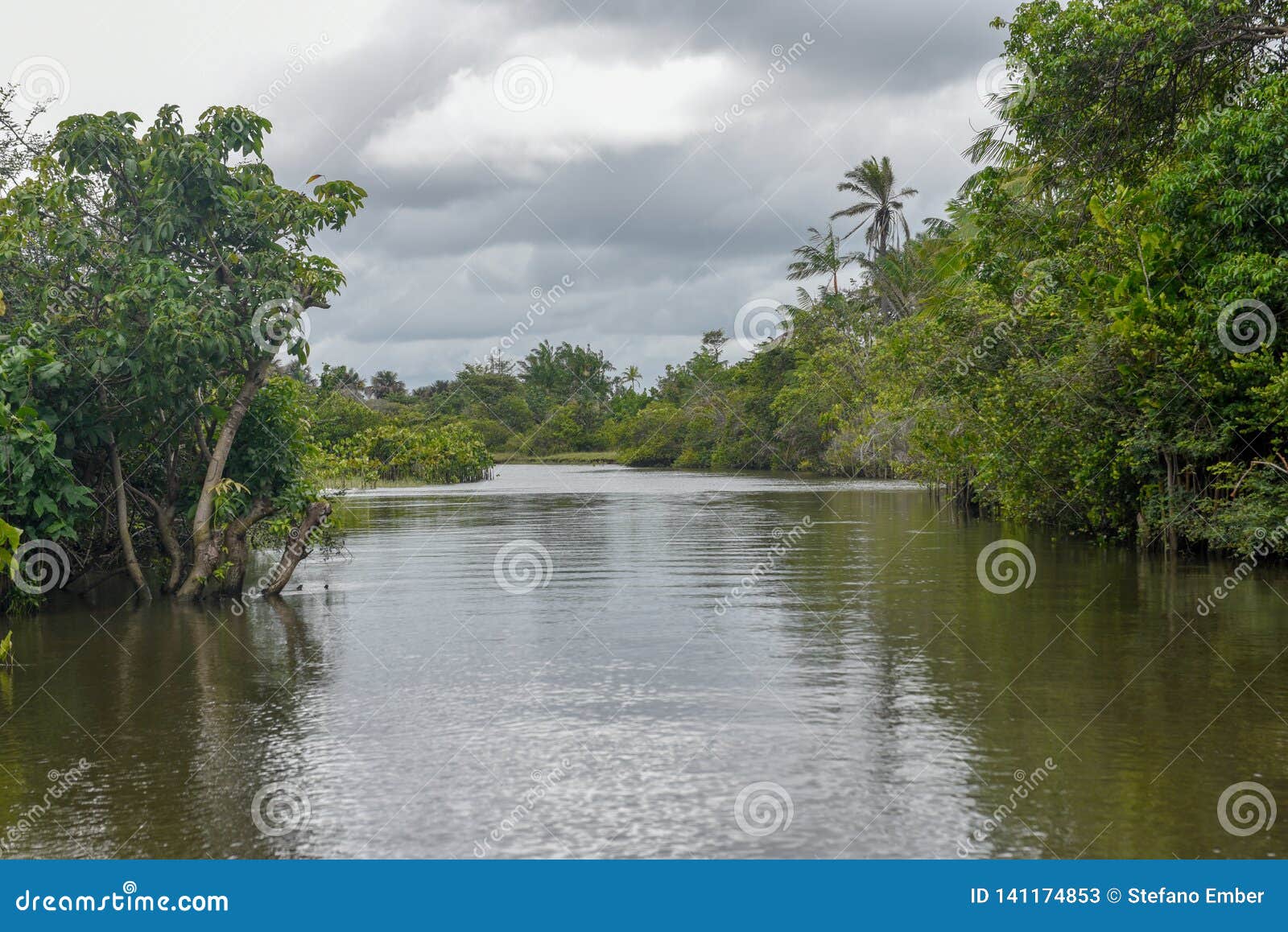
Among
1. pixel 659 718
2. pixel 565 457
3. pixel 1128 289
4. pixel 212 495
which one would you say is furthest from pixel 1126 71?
pixel 565 457

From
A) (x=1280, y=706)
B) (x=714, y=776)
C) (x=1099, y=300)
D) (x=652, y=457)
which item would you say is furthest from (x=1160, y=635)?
(x=652, y=457)

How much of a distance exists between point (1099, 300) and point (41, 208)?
15.3m

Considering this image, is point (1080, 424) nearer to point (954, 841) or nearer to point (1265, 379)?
point (1265, 379)

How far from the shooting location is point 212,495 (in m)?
14.2

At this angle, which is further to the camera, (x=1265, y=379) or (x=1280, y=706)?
(x=1265, y=379)

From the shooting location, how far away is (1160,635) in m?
11.1

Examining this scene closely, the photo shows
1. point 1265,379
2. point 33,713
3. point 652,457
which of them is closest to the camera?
point 33,713

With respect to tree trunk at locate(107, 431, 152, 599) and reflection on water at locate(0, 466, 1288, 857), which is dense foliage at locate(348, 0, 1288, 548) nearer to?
reflection on water at locate(0, 466, 1288, 857)

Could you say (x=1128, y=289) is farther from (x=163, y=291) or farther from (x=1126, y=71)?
(x=163, y=291)

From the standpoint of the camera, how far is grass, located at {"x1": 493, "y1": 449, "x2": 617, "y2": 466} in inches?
4028

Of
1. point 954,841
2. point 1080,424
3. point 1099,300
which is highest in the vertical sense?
point 1099,300

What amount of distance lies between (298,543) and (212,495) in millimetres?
1282

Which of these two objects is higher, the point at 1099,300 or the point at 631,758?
the point at 1099,300

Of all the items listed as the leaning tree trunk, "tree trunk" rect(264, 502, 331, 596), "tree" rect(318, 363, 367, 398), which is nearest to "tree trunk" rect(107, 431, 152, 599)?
the leaning tree trunk
